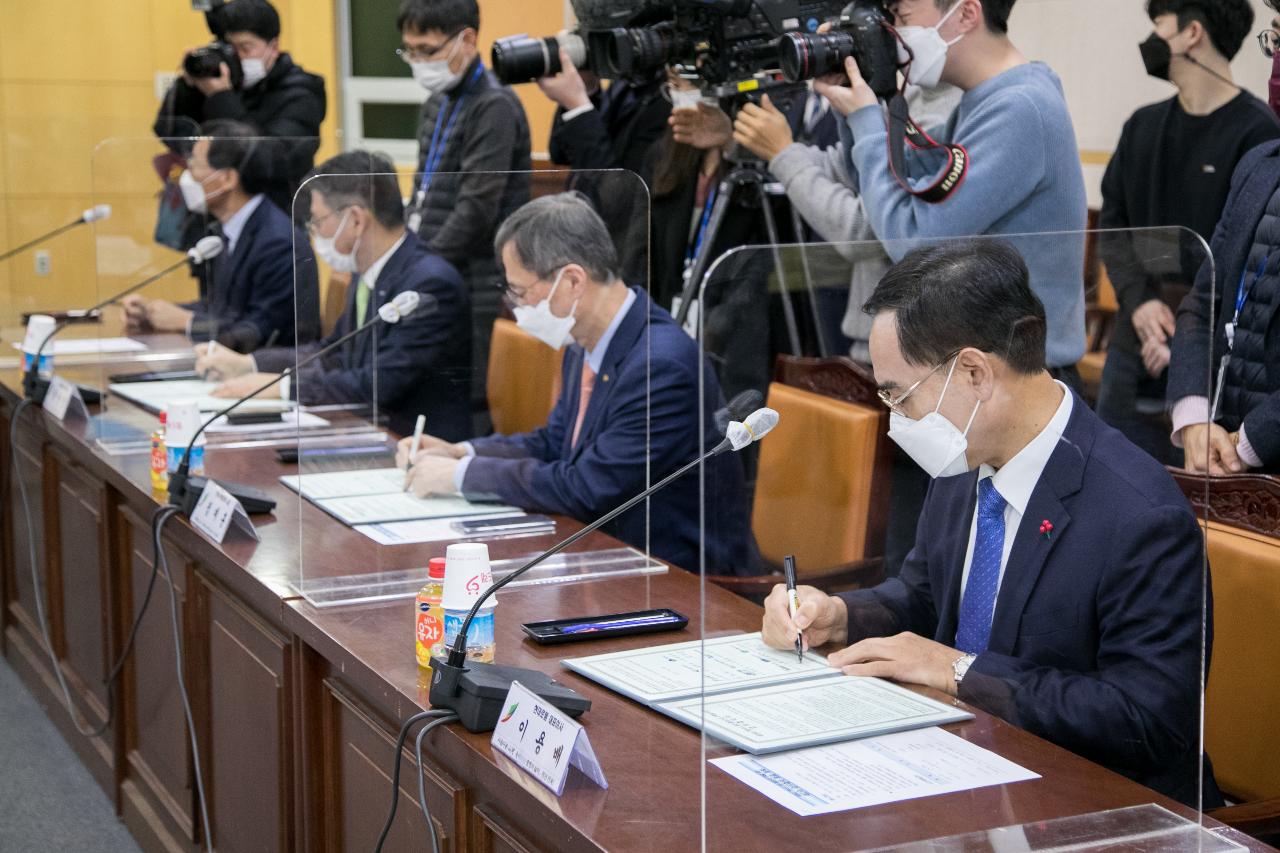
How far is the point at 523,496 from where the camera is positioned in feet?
7.55

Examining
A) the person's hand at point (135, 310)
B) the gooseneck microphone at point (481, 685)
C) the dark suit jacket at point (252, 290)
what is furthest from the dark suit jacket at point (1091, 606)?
the person's hand at point (135, 310)

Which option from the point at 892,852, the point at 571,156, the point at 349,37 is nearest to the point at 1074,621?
the point at 892,852

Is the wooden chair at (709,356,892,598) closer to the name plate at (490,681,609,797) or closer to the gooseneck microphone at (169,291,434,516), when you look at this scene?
the name plate at (490,681,609,797)

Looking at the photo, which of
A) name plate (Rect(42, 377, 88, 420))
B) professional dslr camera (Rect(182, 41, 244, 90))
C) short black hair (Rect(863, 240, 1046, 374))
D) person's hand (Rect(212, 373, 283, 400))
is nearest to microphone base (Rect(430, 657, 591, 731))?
short black hair (Rect(863, 240, 1046, 374))

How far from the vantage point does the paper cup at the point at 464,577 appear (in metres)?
1.56

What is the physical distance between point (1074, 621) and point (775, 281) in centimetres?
42

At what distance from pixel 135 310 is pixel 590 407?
1.47 metres

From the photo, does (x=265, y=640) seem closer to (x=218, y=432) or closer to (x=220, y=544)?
A: (x=220, y=544)

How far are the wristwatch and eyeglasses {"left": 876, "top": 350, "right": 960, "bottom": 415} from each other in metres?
0.26

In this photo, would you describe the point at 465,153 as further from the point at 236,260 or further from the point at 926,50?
the point at 926,50

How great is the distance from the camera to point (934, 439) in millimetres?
1302

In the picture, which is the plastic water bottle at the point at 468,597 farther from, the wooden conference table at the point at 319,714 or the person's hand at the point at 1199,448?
the person's hand at the point at 1199,448

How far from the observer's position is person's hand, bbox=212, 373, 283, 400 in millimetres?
2920

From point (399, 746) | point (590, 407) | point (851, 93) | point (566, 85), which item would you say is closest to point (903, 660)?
point (399, 746)
